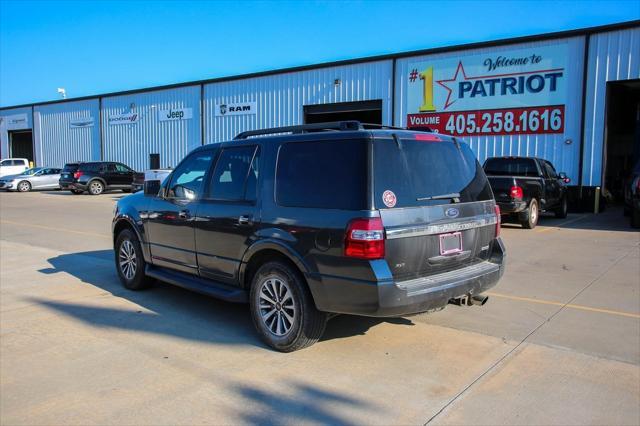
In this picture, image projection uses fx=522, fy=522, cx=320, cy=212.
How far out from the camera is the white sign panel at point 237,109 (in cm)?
2816

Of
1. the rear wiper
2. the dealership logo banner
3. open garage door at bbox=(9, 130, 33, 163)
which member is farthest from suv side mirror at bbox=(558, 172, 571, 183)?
open garage door at bbox=(9, 130, 33, 163)

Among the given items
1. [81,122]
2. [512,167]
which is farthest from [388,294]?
[81,122]

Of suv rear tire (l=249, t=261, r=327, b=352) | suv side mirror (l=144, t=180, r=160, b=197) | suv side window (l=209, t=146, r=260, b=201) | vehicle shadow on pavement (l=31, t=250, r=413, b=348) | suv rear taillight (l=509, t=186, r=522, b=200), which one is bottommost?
vehicle shadow on pavement (l=31, t=250, r=413, b=348)

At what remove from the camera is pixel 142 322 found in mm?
5402

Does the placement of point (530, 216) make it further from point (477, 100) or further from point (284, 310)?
point (284, 310)

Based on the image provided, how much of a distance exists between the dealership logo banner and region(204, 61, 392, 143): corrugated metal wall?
1799mm

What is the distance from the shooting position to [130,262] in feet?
22.0

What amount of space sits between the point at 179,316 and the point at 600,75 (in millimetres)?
17649

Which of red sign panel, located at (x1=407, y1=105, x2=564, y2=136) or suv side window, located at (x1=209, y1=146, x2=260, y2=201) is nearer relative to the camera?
suv side window, located at (x1=209, y1=146, x2=260, y2=201)

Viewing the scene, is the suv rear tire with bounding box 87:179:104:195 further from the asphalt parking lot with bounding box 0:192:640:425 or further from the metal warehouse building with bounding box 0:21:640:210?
the asphalt parking lot with bounding box 0:192:640:425

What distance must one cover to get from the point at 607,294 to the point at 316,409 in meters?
4.81

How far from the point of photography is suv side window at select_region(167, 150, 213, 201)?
5.57m

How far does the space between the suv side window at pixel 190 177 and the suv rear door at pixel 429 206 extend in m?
2.21

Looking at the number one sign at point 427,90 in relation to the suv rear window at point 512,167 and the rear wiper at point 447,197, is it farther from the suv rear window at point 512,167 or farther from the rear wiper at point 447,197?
the rear wiper at point 447,197
